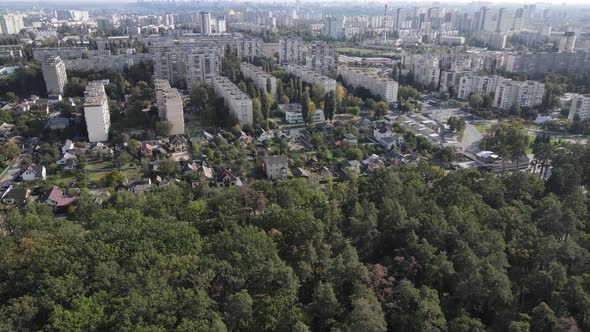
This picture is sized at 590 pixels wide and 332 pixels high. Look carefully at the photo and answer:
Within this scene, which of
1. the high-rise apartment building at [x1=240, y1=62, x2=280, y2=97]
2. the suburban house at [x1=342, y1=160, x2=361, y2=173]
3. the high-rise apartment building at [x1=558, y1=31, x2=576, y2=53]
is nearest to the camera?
the suburban house at [x1=342, y1=160, x2=361, y2=173]

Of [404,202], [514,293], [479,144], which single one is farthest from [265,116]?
[514,293]

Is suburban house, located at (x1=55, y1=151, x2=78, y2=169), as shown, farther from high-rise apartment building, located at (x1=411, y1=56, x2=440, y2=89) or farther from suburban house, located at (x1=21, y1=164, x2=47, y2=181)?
high-rise apartment building, located at (x1=411, y1=56, x2=440, y2=89)

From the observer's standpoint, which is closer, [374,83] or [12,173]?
[12,173]

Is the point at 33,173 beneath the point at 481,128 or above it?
beneath

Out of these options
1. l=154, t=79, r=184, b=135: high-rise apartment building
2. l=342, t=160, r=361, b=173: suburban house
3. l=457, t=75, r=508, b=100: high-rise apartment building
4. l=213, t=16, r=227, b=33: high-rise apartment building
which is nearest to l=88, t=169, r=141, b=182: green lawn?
l=154, t=79, r=184, b=135: high-rise apartment building

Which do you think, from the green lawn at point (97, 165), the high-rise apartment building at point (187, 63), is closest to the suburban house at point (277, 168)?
the green lawn at point (97, 165)

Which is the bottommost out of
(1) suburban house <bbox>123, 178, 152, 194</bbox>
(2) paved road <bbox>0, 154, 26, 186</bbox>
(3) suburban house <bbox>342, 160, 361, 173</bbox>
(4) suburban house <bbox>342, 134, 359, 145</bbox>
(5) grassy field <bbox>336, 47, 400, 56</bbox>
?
(2) paved road <bbox>0, 154, 26, 186</bbox>

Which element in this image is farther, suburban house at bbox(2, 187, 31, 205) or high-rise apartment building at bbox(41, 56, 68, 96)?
high-rise apartment building at bbox(41, 56, 68, 96)

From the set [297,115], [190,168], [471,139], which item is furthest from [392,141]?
[190,168]

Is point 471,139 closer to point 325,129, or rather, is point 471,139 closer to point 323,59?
point 325,129
